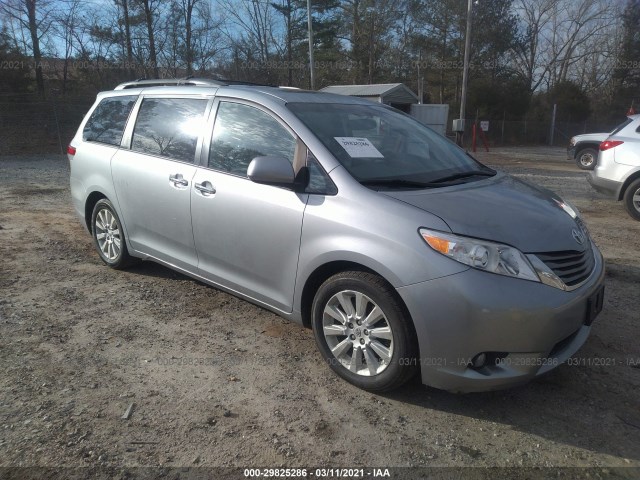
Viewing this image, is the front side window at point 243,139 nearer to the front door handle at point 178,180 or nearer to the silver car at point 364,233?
the silver car at point 364,233

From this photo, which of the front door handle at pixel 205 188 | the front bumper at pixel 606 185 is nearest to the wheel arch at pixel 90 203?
the front door handle at pixel 205 188

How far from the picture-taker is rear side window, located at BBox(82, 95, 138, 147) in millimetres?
4816

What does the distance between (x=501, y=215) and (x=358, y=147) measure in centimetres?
106

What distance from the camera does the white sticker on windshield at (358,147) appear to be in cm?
334

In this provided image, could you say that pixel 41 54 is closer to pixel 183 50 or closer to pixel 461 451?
pixel 183 50

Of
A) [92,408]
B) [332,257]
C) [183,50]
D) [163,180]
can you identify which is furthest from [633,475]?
[183,50]

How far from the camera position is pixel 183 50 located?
30.3 meters

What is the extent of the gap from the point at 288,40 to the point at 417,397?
116 feet

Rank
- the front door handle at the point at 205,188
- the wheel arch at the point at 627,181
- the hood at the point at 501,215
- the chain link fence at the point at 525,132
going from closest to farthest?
1. the hood at the point at 501,215
2. the front door handle at the point at 205,188
3. the wheel arch at the point at 627,181
4. the chain link fence at the point at 525,132

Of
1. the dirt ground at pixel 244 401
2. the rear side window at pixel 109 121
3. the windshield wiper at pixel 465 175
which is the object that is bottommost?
the dirt ground at pixel 244 401

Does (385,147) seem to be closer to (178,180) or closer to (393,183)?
(393,183)

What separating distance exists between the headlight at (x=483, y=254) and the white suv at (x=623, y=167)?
637 centimetres

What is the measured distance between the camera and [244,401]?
2924 millimetres

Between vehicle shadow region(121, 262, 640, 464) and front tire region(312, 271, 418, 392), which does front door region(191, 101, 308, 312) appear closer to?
→ front tire region(312, 271, 418, 392)
